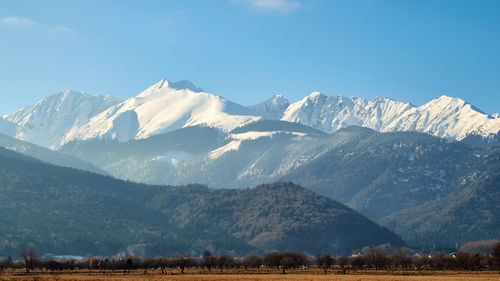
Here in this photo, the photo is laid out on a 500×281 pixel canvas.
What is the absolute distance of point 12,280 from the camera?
195m

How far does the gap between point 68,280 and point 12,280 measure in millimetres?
13626

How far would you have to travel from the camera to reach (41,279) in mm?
199000

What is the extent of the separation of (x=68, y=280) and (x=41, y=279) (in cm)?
697

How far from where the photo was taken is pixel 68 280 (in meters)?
199

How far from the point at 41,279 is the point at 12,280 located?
7.48 meters
